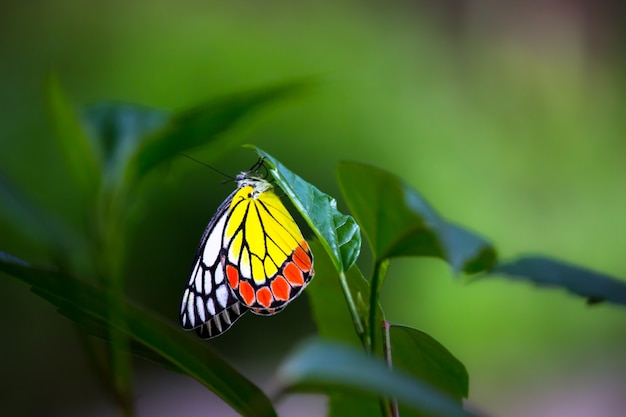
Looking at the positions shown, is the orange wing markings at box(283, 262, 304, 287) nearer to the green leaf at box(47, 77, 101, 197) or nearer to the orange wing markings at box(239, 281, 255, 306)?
the orange wing markings at box(239, 281, 255, 306)

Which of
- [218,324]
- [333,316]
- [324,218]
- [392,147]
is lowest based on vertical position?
[392,147]

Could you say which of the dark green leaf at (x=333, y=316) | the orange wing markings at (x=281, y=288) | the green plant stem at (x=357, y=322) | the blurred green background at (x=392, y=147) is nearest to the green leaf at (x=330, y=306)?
the dark green leaf at (x=333, y=316)

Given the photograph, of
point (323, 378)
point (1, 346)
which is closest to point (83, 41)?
point (1, 346)

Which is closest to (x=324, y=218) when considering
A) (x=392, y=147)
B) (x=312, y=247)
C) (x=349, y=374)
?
(x=312, y=247)

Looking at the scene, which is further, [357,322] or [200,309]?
[200,309]

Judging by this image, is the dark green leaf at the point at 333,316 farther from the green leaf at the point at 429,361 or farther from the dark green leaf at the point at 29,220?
the dark green leaf at the point at 29,220

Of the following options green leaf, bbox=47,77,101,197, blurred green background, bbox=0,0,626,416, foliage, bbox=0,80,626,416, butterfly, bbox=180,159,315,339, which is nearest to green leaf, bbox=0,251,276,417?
foliage, bbox=0,80,626,416

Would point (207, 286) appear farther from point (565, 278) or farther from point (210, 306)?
point (565, 278)

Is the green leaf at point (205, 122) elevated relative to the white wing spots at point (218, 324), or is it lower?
elevated
